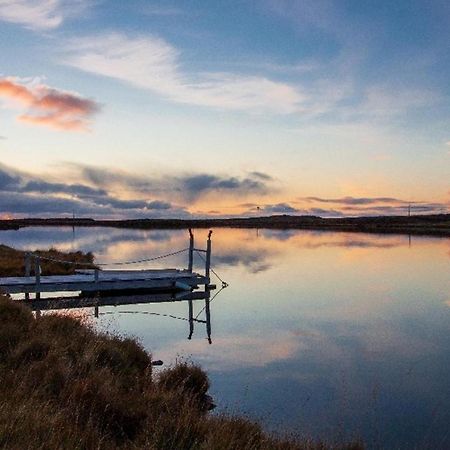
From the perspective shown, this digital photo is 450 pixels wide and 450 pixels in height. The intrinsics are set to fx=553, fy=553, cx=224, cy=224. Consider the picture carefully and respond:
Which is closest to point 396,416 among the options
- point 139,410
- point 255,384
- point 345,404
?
point 345,404

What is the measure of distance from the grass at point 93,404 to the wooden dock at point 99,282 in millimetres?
10502

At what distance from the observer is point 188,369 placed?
504 inches

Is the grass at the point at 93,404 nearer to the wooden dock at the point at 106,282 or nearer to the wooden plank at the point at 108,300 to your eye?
the wooden plank at the point at 108,300

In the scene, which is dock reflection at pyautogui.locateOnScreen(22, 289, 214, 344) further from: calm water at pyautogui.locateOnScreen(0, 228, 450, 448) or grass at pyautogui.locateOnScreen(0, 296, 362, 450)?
grass at pyautogui.locateOnScreen(0, 296, 362, 450)

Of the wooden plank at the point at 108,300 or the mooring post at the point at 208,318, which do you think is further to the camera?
the wooden plank at the point at 108,300

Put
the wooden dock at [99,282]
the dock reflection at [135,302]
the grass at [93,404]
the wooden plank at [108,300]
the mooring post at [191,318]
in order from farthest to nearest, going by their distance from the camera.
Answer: the wooden dock at [99,282] → the wooden plank at [108,300] → the dock reflection at [135,302] → the mooring post at [191,318] → the grass at [93,404]

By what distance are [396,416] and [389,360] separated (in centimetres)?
465

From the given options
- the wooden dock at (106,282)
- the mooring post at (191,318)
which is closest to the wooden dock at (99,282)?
the wooden dock at (106,282)

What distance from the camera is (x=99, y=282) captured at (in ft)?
84.7

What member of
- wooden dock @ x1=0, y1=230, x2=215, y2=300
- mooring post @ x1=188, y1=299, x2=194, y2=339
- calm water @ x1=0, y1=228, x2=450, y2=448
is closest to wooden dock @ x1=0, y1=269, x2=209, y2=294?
wooden dock @ x1=0, y1=230, x2=215, y2=300

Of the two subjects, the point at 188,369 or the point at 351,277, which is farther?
the point at 351,277

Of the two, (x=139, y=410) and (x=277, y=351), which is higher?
(x=139, y=410)

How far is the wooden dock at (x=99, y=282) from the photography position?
76.6 feet

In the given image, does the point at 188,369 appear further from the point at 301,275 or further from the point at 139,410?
the point at 301,275
